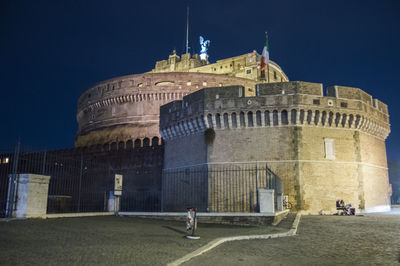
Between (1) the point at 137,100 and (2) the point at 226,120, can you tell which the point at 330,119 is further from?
(1) the point at 137,100

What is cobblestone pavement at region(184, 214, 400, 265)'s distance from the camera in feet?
18.9

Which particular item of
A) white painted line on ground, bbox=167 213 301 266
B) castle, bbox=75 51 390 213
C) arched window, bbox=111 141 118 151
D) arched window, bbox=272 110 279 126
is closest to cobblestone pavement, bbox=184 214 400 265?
white painted line on ground, bbox=167 213 301 266

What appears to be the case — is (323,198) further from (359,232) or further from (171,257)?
(171,257)

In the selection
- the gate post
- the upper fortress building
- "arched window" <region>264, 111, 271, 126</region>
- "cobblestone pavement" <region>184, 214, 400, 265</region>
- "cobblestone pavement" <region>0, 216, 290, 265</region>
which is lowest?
"cobblestone pavement" <region>184, 214, 400, 265</region>

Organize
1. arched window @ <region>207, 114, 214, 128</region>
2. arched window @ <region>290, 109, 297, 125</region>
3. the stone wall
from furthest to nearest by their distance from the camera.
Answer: arched window @ <region>207, 114, 214, 128</region> → arched window @ <region>290, 109, 297, 125</region> → the stone wall

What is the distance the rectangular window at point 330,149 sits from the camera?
17812mm

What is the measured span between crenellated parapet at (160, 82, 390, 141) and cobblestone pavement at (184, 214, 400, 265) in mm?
9193

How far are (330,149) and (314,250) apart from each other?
1227 centimetres

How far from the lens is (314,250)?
6770 millimetres

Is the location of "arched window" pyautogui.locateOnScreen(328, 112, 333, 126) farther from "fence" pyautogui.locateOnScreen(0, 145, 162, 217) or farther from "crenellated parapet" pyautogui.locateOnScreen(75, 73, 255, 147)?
"crenellated parapet" pyautogui.locateOnScreen(75, 73, 255, 147)

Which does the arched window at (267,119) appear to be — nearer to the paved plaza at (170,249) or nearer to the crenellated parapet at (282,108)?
the crenellated parapet at (282,108)

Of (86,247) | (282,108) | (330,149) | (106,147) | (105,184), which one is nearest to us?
(86,247)

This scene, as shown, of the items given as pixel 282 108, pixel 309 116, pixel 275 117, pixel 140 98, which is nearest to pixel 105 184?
pixel 140 98

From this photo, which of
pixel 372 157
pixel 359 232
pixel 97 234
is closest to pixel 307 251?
pixel 359 232
